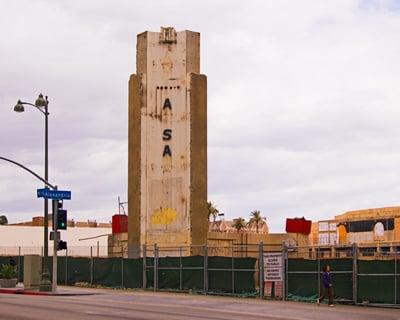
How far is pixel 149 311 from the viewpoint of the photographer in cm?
2742

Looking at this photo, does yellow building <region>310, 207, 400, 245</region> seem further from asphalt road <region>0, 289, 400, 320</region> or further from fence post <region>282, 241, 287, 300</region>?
asphalt road <region>0, 289, 400, 320</region>

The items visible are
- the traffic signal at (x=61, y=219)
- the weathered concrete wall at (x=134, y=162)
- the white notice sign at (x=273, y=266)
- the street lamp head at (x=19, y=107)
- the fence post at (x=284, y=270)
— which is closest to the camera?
the fence post at (x=284, y=270)

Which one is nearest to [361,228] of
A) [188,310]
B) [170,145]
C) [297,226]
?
[297,226]

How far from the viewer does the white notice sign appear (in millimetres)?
34469

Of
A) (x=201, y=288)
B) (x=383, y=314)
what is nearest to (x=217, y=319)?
(x=383, y=314)

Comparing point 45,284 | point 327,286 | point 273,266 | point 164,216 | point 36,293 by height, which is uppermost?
point 164,216

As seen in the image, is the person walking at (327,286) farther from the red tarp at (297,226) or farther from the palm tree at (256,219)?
the palm tree at (256,219)

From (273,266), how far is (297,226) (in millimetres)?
28038

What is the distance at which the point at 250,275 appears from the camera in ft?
119

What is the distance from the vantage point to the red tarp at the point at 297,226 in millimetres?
62156

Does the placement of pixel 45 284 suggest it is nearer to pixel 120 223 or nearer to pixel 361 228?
pixel 120 223

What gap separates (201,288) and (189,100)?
17.6 meters

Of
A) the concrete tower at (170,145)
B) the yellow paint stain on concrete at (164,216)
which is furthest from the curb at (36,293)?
the yellow paint stain on concrete at (164,216)

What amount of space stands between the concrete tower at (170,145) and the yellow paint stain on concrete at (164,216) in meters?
0.07
